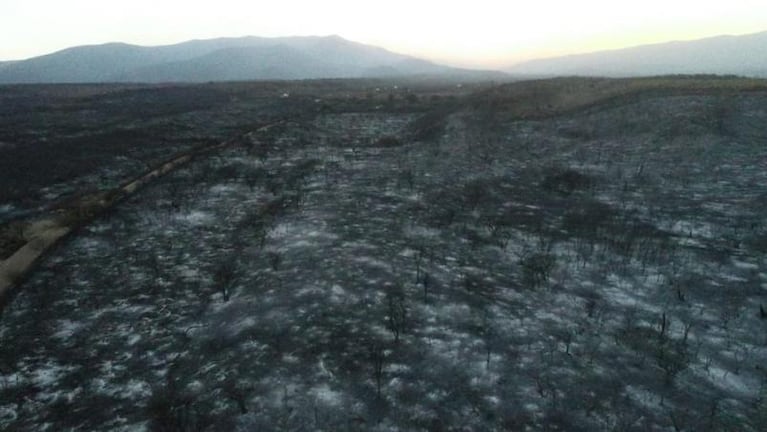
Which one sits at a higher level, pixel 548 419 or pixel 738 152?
pixel 738 152

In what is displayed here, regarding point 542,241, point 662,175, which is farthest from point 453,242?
point 662,175

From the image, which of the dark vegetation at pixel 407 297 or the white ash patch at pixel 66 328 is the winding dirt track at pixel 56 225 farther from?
the white ash patch at pixel 66 328

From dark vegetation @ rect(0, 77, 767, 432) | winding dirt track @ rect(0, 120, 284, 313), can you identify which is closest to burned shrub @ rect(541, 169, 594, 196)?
dark vegetation @ rect(0, 77, 767, 432)

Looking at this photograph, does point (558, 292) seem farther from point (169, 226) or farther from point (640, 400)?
point (169, 226)

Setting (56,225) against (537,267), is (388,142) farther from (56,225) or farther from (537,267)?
(537,267)

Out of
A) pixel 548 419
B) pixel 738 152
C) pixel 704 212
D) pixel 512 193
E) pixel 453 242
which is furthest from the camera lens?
pixel 738 152

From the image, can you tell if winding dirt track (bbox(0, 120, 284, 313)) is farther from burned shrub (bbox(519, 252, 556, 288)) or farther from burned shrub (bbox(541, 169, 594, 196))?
burned shrub (bbox(541, 169, 594, 196))

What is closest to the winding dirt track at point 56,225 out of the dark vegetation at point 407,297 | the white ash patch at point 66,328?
the dark vegetation at point 407,297
